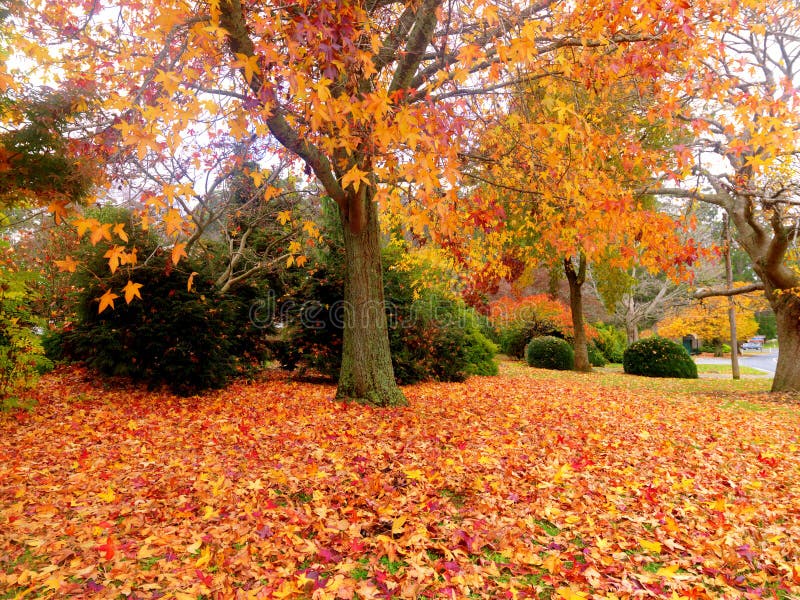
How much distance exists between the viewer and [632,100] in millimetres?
7941

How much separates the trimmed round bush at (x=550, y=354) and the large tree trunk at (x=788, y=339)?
679 cm

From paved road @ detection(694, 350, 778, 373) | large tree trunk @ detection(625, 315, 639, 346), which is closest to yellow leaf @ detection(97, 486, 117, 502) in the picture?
large tree trunk @ detection(625, 315, 639, 346)

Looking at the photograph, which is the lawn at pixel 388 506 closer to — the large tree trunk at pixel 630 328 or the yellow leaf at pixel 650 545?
the yellow leaf at pixel 650 545

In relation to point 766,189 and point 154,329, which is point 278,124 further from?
point 766,189

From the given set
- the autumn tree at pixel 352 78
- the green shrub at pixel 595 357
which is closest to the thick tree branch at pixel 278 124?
the autumn tree at pixel 352 78

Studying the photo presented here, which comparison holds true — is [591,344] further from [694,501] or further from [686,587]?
[686,587]

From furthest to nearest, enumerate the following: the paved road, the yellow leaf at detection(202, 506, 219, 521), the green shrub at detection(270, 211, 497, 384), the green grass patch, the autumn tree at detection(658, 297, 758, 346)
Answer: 1. the autumn tree at detection(658, 297, 758, 346)
2. the paved road
3. the green grass patch
4. the green shrub at detection(270, 211, 497, 384)
5. the yellow leaf at detection(202, 506, 219, 521)

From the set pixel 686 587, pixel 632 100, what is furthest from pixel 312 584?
pixel 632 100

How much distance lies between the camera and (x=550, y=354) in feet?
53.4

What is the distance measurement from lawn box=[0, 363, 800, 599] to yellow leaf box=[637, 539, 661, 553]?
3cm

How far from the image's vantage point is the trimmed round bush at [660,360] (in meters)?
14.6

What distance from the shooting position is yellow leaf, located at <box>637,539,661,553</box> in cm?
275

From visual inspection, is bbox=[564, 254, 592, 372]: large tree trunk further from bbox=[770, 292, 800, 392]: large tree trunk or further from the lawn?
the lawn

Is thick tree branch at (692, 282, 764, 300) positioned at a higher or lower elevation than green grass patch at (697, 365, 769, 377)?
higher
